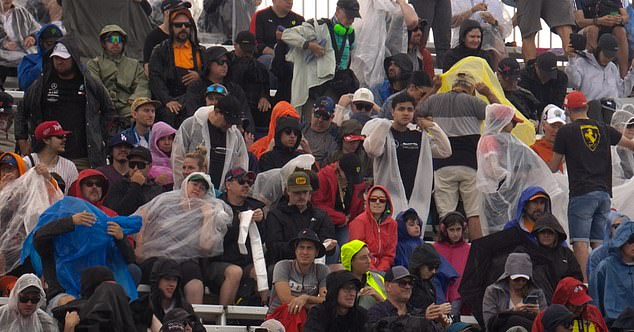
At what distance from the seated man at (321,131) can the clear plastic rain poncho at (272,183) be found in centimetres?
137

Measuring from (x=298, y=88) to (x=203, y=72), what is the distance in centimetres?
141

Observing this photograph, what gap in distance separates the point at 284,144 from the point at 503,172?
2.24 m

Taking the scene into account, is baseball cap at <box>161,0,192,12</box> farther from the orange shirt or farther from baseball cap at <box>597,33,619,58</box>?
baseball cap at <box>597,33,619,58</box>

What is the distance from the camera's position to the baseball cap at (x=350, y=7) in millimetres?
26578

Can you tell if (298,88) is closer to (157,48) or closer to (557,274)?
(157,48)

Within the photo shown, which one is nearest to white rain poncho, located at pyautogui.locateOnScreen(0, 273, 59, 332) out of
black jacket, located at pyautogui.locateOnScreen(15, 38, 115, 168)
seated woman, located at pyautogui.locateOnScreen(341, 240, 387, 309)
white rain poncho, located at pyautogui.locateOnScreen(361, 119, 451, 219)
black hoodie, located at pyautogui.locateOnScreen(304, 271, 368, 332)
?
black hoodie, located at pyautogui.locateOnScreen(304, 271, 368, 332)

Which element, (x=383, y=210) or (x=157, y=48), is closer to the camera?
(x=383, y=210)

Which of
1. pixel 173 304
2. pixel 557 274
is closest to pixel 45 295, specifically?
pixel 173 304

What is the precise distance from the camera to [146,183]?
22703 mm

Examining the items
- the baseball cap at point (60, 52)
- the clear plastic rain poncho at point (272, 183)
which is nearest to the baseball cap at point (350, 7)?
the clear plastic rain poncho at point (272, 183)

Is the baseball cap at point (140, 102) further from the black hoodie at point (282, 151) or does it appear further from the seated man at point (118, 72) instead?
the black hoodie at point (282, 151)

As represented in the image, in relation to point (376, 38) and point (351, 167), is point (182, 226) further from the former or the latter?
point (376, 38)

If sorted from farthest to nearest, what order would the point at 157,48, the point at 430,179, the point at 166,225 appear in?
the point at 157,48, the point at 430,179, the point at 166,225

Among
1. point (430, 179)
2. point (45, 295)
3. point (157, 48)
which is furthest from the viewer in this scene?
point (157, 48)
